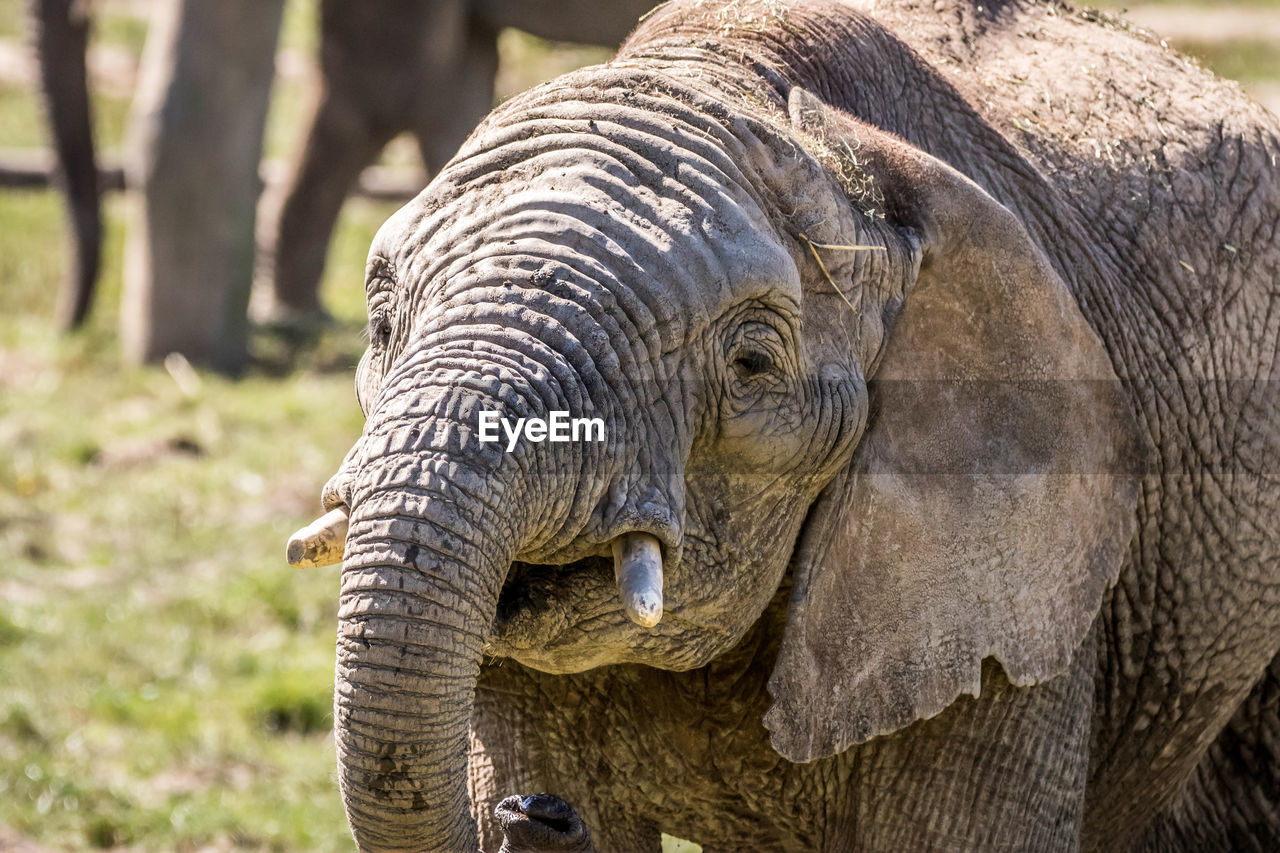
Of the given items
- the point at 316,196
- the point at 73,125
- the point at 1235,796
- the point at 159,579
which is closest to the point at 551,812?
the point at 1235,796

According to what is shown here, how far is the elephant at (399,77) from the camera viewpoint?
10.0m

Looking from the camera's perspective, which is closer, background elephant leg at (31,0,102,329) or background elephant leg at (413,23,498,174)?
background elephant leg at (413,23,498,174)

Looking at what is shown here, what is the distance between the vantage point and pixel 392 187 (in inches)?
568

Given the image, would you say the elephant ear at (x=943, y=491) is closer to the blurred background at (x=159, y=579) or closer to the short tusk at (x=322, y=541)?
the short tusk at (x=322, y=541)

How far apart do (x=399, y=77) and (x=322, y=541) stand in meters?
7.72

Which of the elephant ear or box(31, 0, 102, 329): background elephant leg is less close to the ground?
the elephant ear

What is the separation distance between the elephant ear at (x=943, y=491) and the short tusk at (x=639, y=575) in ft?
1.56

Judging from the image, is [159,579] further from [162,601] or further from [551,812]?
[551,812]

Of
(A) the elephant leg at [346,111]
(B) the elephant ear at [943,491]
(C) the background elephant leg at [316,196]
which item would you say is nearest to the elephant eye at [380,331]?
(B) the elephant ear at [943,491]

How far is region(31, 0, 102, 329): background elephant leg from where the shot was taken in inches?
407

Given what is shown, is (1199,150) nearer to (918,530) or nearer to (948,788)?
(918,530)

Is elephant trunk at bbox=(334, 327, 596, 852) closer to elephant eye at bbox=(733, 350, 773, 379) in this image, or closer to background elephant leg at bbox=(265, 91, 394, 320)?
elephant eye at bbox=(733, 350, 773, 379)

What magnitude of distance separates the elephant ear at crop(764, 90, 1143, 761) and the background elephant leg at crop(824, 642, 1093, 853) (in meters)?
0.13

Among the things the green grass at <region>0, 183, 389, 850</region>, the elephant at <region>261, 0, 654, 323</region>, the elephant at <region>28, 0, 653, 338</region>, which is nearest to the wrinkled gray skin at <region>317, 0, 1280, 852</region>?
the green grass at <region>0, 183, 389, 850</region>
